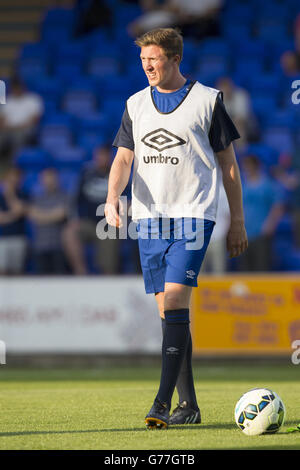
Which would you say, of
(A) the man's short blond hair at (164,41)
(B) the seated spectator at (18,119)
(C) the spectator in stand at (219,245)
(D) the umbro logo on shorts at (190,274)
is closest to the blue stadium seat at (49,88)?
(B) the seated spectator at (18,119)

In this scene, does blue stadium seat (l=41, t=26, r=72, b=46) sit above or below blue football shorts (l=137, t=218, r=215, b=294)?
above

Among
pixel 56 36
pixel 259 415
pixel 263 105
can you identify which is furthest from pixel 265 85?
pixel 259 415

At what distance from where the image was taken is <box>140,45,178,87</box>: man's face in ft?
18.2

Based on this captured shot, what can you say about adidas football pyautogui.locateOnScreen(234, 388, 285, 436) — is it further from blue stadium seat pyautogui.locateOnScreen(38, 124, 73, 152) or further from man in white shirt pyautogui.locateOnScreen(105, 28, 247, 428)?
blue stadium seat pyautogui.locateOnScreen(38, 124, 73, 152)

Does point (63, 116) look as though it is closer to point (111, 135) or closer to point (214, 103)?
point (111, 135)

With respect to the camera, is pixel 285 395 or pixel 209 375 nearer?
pixel 285 395

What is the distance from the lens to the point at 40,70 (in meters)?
17.2

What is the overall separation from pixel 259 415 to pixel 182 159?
5.26 ft

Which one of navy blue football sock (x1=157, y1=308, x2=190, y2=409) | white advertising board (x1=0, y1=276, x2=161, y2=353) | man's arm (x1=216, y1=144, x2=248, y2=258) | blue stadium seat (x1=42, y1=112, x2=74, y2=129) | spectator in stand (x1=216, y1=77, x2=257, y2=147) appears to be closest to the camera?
navy blue football sock (x1=157, y1=308, x2=190, y2=409)

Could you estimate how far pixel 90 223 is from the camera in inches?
504

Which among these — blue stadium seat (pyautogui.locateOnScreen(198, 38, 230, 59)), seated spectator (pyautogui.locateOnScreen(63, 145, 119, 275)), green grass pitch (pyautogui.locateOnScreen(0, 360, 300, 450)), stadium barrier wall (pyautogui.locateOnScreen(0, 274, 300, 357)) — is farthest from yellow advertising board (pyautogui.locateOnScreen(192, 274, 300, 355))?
blue stadium seat (pyautogui.locateOnScreen(198, 38, 230, 59))

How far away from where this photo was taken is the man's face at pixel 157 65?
5.55m

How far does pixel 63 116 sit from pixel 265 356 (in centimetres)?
621

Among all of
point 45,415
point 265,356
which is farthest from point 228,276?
point 45,415
